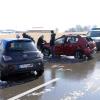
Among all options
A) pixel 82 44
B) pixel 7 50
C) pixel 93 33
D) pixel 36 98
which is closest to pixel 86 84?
pixel 36 98

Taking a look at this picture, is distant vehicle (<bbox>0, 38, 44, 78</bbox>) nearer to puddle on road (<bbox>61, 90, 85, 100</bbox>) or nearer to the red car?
puddle on road (<bbox>61, 90, 85, 100</bbox>)

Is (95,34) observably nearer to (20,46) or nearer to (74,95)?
(20,46)

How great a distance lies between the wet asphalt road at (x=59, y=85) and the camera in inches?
359

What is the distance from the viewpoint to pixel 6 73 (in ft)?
37.8

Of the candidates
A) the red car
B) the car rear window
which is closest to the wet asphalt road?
the red car

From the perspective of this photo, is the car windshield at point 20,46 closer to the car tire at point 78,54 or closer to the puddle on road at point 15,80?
the puddle on road at point 15,80

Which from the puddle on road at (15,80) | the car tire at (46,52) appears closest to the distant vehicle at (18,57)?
the puddle on road at (15,80)

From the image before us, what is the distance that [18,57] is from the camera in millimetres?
11688

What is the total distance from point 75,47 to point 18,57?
7.69m

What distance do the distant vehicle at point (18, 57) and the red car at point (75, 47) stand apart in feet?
21.6

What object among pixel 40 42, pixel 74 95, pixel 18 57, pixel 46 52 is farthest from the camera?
pixel 40 42

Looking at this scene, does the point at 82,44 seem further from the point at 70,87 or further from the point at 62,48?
the point at 70,87

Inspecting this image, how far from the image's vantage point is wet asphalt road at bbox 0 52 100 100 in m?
9.11

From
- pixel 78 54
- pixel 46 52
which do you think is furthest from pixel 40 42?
pixel 78 54
